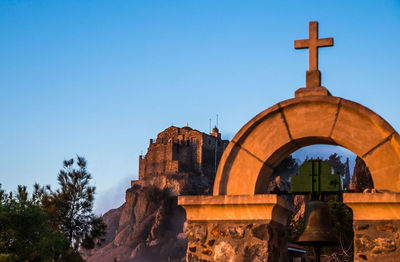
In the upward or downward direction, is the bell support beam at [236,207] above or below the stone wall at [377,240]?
above

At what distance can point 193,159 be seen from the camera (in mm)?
88812

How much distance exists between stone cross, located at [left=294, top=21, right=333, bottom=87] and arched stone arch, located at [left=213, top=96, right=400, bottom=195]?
24 cm

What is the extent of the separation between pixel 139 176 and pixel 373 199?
87.3m

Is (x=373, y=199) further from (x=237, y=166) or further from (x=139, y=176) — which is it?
(x=139, y=176)

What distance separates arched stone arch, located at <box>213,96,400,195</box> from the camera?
5.27 m

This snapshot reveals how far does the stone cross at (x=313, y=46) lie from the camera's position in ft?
18.9

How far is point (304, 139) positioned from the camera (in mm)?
5711

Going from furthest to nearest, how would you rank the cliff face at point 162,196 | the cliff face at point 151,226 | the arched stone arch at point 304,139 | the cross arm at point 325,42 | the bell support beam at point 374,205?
the cliff face at point 162,196 < the cliff face at point 151,226 < the cross arm at point 325,42 < the arched stone arch at point 304,139 < the bell support beam at point 374,205

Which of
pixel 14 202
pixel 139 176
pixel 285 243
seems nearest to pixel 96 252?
pixel 139 176

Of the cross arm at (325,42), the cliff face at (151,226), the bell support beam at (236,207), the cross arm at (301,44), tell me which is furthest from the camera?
the cliff face at (151,226)

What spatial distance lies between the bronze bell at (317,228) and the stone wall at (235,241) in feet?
1.07

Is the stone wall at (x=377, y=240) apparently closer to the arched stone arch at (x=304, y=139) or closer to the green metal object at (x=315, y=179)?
the arched stone arch at (x=304, y=139)

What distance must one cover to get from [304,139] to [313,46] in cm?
100

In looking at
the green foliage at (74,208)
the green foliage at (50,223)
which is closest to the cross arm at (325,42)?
the green foliage at (50,223)
